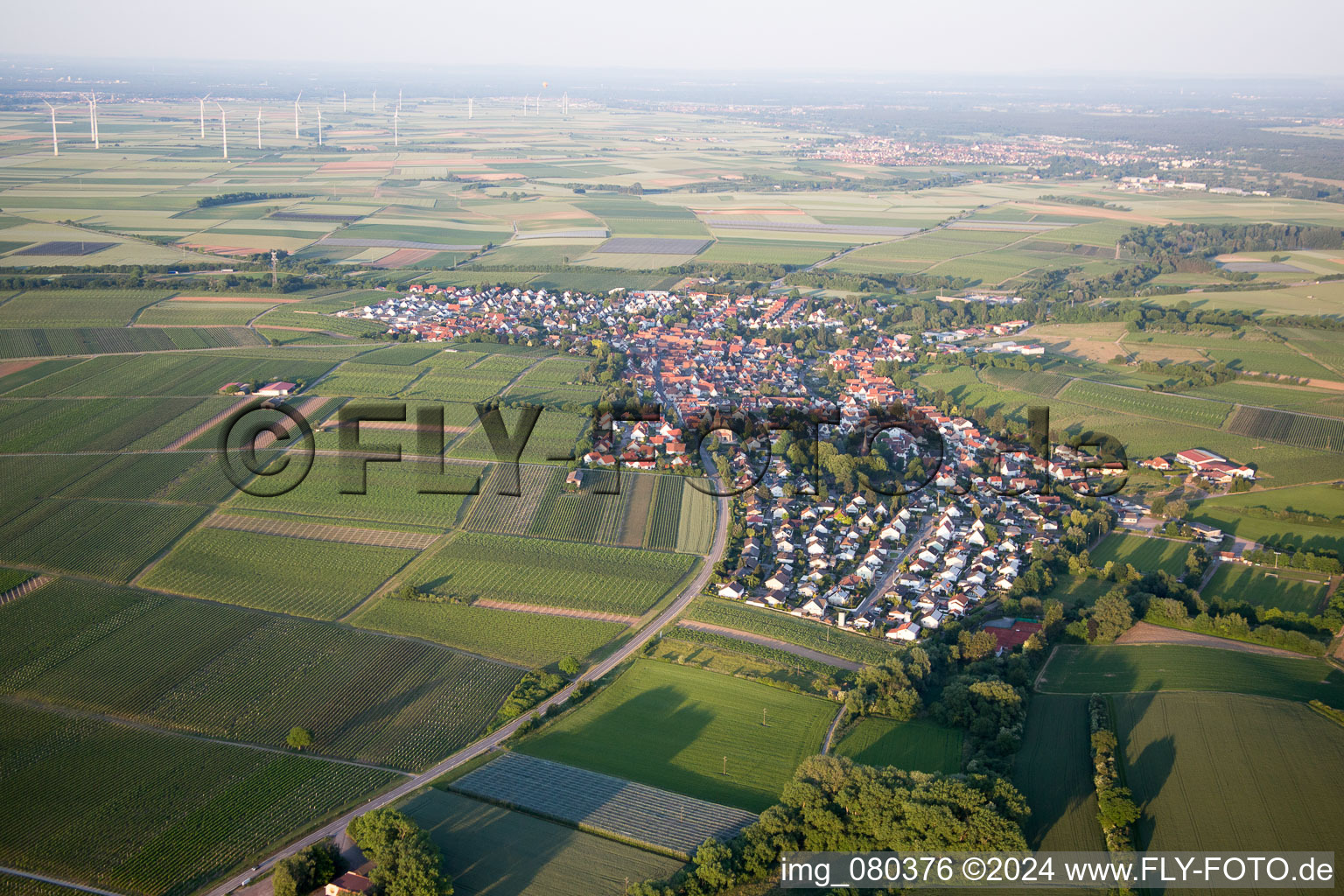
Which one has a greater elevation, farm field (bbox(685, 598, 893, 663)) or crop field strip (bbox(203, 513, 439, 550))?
crop field strip (bbox(203, 513, 439, 550))

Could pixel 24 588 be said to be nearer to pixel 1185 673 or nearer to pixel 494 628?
pixel 494 628

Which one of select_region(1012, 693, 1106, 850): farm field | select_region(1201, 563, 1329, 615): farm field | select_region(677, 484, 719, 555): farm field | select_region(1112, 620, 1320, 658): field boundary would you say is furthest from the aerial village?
select_region(1201, 563, 1329, 615): farm field

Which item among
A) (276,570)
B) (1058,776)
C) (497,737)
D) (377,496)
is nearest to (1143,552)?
(1058,776)

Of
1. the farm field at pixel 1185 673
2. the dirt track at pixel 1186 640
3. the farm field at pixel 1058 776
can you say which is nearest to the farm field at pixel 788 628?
the farm field at pixel 1058 776

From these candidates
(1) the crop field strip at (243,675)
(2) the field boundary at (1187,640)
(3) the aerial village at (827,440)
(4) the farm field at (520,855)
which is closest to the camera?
(4) the farm field at (520,855)

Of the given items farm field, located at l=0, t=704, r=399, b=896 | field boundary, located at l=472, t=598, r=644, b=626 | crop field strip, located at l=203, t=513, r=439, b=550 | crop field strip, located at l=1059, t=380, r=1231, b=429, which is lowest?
farm field, located at l=0, t=704, r=399, b=896

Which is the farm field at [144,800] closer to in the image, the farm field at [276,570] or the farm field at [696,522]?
the farm field at [276,570]

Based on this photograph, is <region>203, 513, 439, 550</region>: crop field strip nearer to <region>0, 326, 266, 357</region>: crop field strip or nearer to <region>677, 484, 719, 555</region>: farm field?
<region>677, 484, 719, 555</region>: farm field
